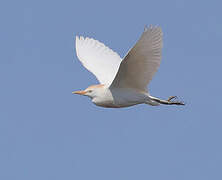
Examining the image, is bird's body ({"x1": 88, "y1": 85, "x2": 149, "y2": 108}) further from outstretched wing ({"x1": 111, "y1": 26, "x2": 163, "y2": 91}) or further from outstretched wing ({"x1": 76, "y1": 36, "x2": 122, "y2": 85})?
outstretched wing ({"x1": 76, "y1": 36, "x2": 122, "y2": 85})

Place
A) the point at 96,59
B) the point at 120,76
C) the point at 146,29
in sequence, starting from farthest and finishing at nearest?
the point at 96,59 → the point at 120,76 → the point at 146,29

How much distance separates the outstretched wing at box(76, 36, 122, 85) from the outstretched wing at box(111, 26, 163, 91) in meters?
1.91

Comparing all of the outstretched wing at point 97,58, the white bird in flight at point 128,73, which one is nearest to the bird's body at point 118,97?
the white bird in flight at point 128,73

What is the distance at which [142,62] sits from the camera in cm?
1357

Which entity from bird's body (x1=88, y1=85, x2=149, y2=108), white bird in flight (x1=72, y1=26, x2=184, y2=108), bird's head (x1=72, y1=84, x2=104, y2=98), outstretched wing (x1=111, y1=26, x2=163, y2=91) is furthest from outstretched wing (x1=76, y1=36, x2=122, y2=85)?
outstretched wing (x1=111, y1=26, x2=163, y2=91)

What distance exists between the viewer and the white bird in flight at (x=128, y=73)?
43.0 feet

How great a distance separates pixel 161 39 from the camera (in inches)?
513

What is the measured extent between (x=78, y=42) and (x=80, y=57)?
1.76 feet

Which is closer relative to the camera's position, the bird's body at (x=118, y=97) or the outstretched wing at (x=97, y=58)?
the bird's body at (x=118, y=97)

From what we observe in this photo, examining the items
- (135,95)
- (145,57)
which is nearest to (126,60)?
(145,57)

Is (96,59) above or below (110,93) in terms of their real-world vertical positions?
above

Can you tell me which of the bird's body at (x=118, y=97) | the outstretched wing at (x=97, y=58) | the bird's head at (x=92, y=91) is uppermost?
the outstretched wing at (x=97, y=58)

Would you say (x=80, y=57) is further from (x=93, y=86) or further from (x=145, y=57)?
(x=145, y=57)

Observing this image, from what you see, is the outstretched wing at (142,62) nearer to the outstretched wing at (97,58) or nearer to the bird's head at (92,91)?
the bird's head at (92,91)
